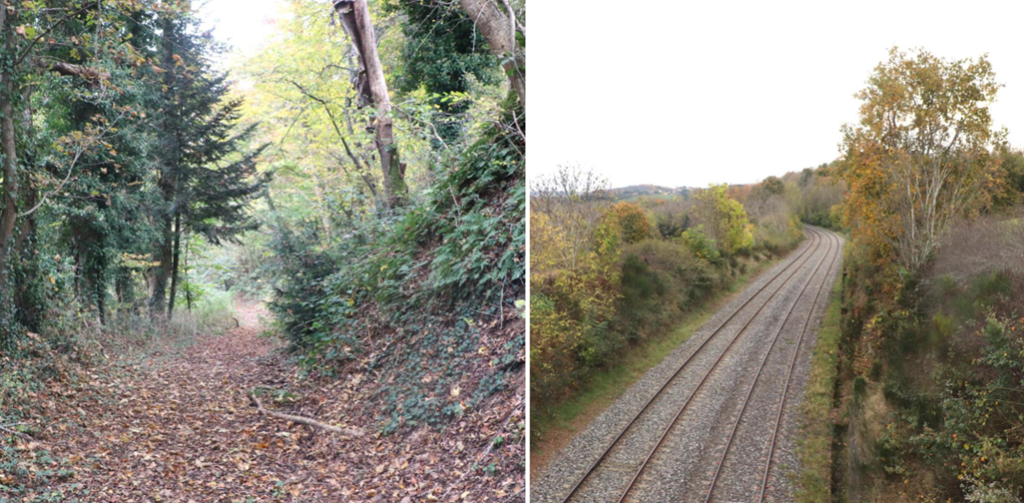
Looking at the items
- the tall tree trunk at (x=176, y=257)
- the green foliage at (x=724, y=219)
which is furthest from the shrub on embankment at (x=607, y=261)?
the tall tree trunk at (x=176, y=257)

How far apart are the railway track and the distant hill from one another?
77 cm

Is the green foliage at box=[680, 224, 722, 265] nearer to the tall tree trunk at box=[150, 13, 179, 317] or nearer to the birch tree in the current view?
the birch tree

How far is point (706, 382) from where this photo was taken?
3.87 m

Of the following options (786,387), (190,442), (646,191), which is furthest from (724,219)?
(190,442)

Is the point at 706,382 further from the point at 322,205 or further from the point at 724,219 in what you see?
the point at 322,205

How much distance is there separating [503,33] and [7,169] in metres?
3.22

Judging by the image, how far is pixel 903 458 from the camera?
267cm

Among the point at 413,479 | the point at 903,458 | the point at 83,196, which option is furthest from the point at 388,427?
the point at 903,458

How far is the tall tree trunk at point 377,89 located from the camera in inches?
239

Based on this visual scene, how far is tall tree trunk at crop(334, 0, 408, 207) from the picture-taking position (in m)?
6.08

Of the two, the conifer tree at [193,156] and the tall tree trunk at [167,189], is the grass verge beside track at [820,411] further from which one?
the tall tree trunk at [167,189]

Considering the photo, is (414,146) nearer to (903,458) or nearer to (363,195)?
(363,195)

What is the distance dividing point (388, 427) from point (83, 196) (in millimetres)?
2489

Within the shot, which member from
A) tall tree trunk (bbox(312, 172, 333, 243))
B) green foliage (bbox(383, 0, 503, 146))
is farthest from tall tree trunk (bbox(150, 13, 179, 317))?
green foliage (bbox(383, 0, 503, 146))
